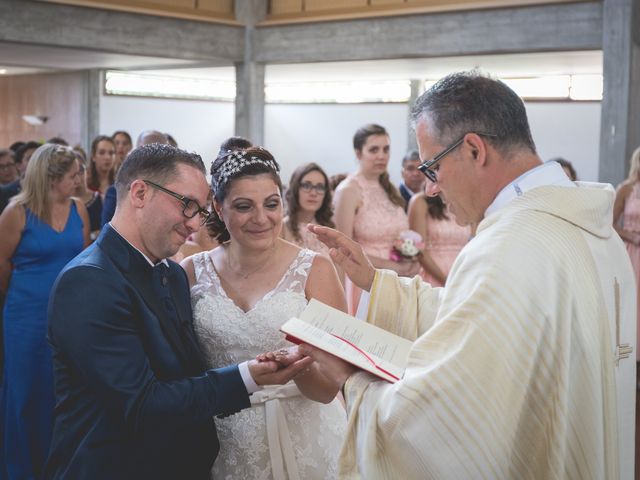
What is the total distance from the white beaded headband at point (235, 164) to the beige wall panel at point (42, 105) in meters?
14.5

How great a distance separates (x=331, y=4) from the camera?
11789mm

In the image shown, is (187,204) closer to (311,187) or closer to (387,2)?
(311,187)

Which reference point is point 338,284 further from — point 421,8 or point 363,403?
point 421,8

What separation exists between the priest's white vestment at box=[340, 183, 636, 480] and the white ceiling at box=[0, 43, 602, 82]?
9.36 meters

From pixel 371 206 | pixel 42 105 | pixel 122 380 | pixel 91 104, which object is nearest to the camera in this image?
pixel 122 380

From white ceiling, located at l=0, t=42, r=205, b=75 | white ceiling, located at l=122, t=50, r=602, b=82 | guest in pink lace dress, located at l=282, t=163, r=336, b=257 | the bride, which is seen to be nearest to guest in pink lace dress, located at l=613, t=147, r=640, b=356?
white ceiling, located at l=122, t=50, r=602, b=82

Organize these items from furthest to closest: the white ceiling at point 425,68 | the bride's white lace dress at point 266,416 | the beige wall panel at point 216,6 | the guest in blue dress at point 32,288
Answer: the beige wall panel at point 216,6 < the white ceiling at point 425,68 < the guest in blue dress at point 32,288 < the bride's white lace dress at point 266,416

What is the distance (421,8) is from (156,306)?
899cm

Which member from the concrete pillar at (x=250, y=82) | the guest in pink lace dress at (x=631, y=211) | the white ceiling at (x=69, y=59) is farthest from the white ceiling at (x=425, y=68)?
the guest in pink lace dress at (x=631, y=211)

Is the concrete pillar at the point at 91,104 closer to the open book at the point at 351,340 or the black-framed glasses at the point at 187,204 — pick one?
the black-framed glasses at the point at 187,204

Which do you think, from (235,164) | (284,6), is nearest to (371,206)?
(235,164)

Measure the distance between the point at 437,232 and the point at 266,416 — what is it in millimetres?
Answer: 4077

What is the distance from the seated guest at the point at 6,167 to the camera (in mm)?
8738

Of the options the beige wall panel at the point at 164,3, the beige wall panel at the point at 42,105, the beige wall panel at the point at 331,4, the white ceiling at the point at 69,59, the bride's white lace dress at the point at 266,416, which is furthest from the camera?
the beige wall panel at the point at 42,105
